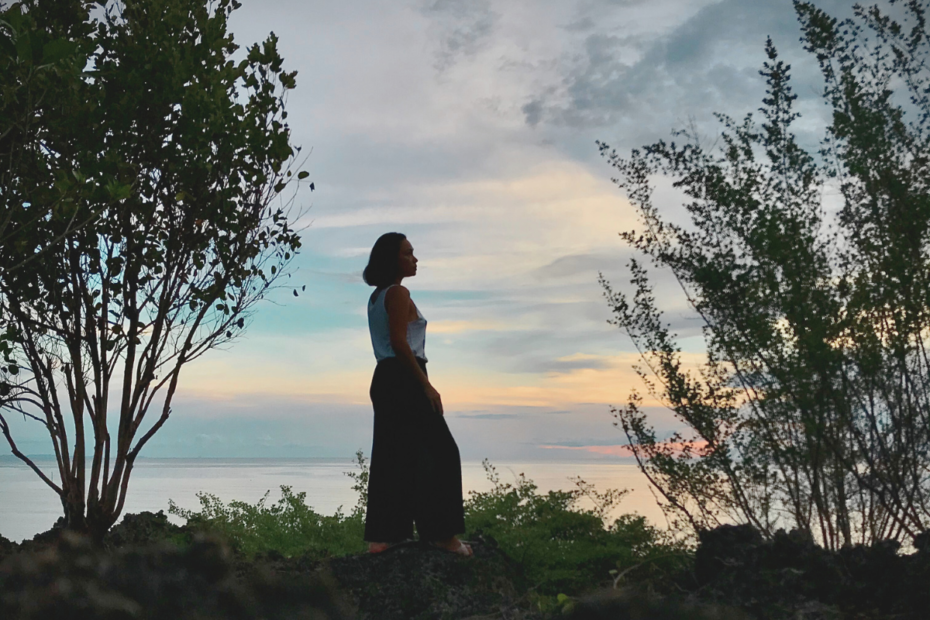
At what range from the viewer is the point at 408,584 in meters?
4.71

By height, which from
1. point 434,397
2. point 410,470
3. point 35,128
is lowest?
point 410,470

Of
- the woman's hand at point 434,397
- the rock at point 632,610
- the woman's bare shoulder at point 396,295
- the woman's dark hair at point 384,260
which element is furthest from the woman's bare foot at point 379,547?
the rock at point 632,610

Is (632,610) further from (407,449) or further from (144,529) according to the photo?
(144,529)

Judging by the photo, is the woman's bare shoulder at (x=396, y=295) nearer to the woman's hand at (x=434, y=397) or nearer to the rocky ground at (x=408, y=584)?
the woman's hand at (x=434, y=397)

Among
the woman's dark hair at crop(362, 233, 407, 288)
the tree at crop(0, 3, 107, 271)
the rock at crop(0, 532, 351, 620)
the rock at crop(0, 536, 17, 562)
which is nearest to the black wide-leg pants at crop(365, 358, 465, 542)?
the woman's dark hair at crop(362, 233, 407, 288)

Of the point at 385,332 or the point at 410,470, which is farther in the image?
the point at 385,332

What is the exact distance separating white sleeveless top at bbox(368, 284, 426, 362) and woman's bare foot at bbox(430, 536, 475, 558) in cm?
124

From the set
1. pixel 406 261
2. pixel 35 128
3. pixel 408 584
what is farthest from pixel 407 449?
pixel 35 128

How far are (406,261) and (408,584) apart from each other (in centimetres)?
229

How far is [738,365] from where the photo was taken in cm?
545

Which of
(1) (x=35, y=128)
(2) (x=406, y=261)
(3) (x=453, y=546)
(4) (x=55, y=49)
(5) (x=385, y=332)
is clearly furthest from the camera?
(1) (x=35, y=128)

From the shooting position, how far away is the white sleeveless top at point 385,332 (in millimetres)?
5648

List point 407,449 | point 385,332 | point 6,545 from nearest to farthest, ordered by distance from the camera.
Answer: point 407,449 < point 385,332 < point 6,545

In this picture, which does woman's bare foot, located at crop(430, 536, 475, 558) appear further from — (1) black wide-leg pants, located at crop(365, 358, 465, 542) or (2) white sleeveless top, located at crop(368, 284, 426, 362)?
(2) white sleeveless top, located at crop(368, 284, 426, 362)
